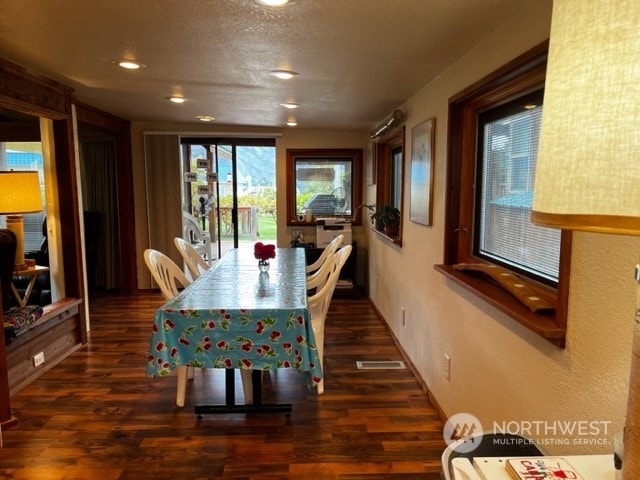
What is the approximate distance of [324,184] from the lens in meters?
5.58

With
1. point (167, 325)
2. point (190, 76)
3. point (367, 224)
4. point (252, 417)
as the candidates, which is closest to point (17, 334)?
point (167, 325)

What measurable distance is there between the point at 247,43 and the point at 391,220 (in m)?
2.25

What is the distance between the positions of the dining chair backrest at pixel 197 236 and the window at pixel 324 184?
1132 millimetres

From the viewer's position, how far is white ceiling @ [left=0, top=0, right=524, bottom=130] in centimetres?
169

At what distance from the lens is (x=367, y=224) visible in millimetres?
5332

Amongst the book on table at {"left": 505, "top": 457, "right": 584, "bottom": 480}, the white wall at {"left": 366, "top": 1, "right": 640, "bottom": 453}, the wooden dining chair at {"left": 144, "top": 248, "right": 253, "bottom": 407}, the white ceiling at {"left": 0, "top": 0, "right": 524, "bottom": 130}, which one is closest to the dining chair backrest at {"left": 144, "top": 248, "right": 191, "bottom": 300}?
the wooden dining chair at {"left": 144, "top": 248, "right": 253, "bottom": 407}

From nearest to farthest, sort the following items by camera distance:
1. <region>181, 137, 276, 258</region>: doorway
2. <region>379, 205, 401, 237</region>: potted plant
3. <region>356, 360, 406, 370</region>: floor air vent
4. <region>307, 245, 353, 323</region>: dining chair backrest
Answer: <region>307, 245, 353, 323</region>: dining chair backrest
<region>356, 360, 406, 370</region>: floor air vent
<region>379, 205, 401, 237</region>: potted plant
<region>181, 137, 276, 258</region>: doorway

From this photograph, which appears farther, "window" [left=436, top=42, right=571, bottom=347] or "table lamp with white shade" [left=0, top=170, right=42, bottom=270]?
"table lamp with white shade" [left=0, top=170, right=42, bottom=270]

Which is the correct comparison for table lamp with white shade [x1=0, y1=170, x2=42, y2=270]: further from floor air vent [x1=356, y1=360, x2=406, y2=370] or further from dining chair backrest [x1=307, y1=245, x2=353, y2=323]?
floor air vent [x1=356, y1=360, x2=406, y2=370]

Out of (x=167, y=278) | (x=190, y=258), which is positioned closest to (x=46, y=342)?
(x=167, y=278)

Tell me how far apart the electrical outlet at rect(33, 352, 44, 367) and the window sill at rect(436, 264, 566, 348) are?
2869 mm

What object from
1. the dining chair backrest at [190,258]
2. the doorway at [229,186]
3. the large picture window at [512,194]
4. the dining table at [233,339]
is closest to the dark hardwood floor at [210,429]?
the dining table at [233,339]

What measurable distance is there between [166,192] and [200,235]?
27.6 inches

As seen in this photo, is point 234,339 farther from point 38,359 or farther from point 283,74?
point 38,359
